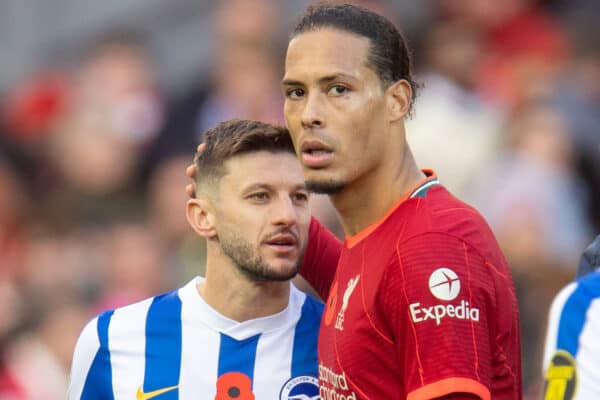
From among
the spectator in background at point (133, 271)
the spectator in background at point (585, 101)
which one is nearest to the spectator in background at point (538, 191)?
the spectator in background at point (585, 101)

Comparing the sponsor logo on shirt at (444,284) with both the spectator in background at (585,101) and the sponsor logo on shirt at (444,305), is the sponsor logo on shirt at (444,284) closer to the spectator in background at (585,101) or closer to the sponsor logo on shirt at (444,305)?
the sponsor logo on shirt at (444,305)

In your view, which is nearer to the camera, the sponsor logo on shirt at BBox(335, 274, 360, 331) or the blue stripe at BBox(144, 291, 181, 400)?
the sponsor logo on shirt at BBox(335, 274, 360, 331)

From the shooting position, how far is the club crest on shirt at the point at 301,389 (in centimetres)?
512

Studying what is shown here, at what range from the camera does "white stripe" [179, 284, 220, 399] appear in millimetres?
5195

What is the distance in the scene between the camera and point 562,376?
419cm

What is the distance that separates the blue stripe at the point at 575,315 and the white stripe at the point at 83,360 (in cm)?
195

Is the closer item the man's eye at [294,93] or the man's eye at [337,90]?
the man's eye at [337,90]

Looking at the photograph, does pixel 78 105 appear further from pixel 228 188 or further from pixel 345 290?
pixel 345 290

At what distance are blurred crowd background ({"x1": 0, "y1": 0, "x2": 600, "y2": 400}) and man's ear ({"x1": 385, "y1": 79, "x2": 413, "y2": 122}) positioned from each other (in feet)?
10.6

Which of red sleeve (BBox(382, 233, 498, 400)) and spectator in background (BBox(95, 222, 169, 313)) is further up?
red sleeve (BBox(382, 233, 498, 400))

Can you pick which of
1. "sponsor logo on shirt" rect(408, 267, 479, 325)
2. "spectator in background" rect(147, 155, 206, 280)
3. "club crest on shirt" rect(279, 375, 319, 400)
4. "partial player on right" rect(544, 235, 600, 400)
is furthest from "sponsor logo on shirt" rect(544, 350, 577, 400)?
"spectator in background" rect(147, 155, 206, 280)

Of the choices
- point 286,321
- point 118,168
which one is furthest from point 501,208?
point 286,321

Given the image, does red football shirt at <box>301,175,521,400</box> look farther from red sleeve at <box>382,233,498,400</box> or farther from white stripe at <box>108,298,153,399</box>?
white stripe at <box>108,298,153,399</box>

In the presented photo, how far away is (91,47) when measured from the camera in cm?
1195
